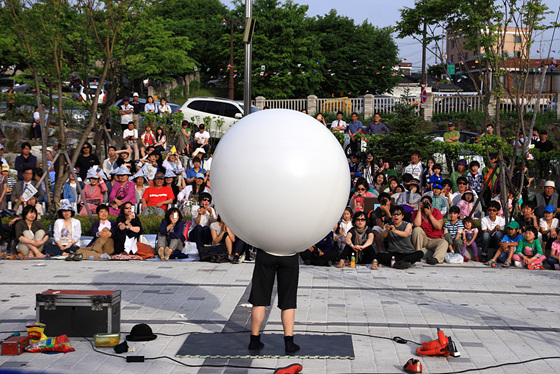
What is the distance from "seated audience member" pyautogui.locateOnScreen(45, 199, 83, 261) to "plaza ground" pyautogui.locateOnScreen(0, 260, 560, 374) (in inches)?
22.6

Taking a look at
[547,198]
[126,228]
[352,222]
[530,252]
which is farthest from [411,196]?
[126,228]

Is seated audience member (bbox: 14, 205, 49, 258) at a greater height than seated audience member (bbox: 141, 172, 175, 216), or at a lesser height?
lesser

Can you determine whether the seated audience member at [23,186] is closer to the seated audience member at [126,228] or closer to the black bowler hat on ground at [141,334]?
the seated audience member at [126,228]

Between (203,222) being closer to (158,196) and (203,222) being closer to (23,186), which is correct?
(158,196)

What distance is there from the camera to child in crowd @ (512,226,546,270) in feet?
43.4

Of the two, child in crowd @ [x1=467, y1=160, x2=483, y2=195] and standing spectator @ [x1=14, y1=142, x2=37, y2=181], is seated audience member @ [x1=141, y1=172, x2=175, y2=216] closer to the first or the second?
standing spectator @ [x1=14, y1=142, x2=37, y2=181]

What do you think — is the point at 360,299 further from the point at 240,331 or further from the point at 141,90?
the point at 141,90

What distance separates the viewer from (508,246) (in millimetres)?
13578

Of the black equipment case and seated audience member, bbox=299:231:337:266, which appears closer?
the black equipment case

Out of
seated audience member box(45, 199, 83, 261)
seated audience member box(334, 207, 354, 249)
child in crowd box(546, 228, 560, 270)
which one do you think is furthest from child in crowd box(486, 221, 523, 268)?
seated audience member box(45, 199, 83, 261)

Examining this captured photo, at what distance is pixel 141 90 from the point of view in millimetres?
48688

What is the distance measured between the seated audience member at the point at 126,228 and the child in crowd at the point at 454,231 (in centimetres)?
595

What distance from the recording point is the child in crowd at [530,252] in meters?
13.2

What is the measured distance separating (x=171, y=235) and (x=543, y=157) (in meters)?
10.3
